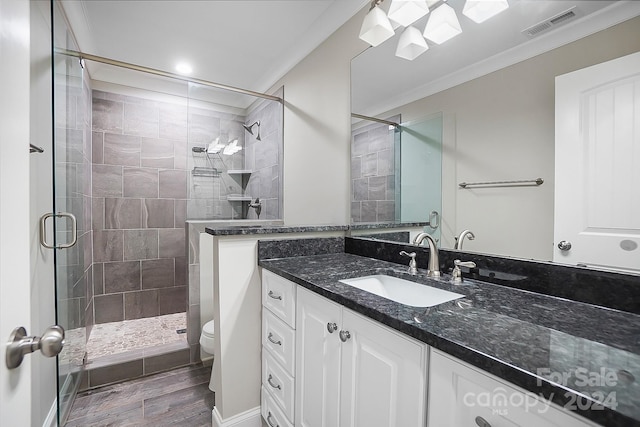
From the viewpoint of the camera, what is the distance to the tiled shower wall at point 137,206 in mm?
2926

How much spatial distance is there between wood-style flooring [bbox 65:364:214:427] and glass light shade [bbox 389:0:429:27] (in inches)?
96.1

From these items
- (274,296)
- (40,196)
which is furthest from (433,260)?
(40,196)

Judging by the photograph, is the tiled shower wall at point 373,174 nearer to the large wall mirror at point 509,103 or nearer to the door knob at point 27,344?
the large wall mirror at point 509,103

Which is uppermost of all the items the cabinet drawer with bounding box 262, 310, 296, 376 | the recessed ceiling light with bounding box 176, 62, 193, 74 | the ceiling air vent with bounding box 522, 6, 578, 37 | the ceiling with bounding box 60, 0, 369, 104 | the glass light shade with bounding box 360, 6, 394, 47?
the recessed ceiling light with bounding box 176, 62, 193, 74

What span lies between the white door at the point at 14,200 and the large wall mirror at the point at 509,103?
4.41 feet

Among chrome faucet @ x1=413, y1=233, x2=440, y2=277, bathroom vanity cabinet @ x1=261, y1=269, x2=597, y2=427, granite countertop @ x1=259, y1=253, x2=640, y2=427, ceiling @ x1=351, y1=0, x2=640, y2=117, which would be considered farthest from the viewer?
chrome faucet @ x1=413, y1=233, x2=440, y2=277

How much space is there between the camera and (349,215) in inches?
74.1

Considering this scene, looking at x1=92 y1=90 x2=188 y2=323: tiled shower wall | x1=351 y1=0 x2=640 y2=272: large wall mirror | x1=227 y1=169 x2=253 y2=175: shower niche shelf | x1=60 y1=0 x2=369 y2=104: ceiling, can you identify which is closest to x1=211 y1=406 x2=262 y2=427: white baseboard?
x1=351 y1=0 x2=640 y2=272: large wall mirror

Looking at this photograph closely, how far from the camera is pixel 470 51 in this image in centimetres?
119

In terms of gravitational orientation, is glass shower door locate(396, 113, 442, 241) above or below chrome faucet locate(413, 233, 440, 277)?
above

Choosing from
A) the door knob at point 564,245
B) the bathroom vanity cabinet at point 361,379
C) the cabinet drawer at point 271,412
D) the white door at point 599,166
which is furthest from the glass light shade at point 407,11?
the cabinet drawer at point 271,412

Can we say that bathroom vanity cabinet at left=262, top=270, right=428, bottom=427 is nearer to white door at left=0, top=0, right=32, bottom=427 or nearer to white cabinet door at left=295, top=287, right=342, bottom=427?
white cabinet door at left=295, top=287, right=342, bottom=427

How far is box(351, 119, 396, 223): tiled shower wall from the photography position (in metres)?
1.66

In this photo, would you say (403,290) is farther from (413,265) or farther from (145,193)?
(145,193)
